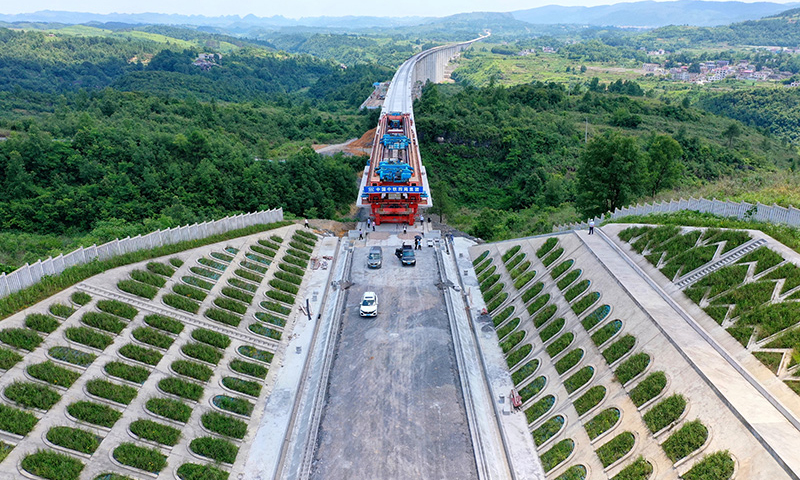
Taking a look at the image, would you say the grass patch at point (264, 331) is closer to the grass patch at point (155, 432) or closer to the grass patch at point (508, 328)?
the grass patch at point (155, 432)

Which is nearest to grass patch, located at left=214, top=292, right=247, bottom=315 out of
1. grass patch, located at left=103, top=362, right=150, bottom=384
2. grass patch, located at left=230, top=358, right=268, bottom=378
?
grass patch, located at left=230, top=358, right=268, bottom=378

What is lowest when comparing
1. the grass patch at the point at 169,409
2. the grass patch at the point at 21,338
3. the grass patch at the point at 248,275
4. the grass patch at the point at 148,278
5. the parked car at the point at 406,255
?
the parked car at the point at 406,255

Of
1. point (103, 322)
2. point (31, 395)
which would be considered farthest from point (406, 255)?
point (31, 395)

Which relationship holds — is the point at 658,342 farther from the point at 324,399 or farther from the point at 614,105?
the point at 614,105

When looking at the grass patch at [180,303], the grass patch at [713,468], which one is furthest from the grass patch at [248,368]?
the grass patch at [713,468]

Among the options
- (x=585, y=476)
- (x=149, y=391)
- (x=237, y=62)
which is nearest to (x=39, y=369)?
(x=149, y=391)

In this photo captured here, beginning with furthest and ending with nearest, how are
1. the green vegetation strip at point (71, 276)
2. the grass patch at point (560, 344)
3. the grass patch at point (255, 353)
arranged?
the grass patch at point (255, 353), the grass patch at point (560, 344), the green vegetation strip at point (71, 276)
